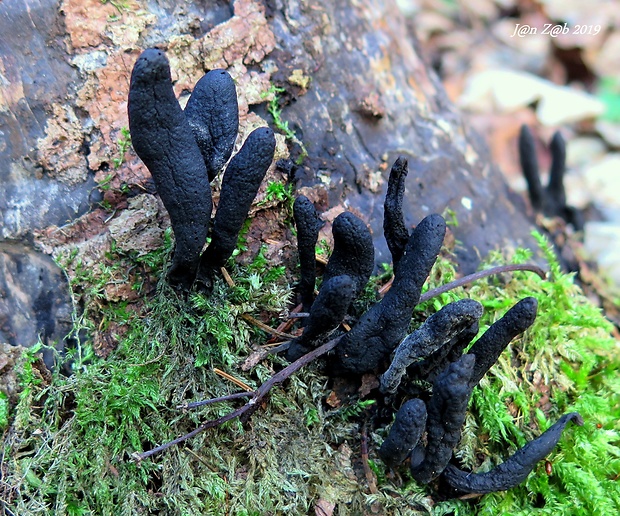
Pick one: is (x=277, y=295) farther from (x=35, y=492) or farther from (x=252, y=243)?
(x=35, y=492)

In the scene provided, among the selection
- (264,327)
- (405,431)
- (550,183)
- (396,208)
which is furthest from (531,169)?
(405,431)

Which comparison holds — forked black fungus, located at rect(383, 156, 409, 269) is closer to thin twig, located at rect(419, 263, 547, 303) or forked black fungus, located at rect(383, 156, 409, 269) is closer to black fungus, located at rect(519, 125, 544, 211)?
thin twig, located at rect(419, 263, 547, 303)

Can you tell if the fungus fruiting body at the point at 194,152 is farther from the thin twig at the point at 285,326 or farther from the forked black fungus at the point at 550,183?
the forked black fungus at the point at 550,183

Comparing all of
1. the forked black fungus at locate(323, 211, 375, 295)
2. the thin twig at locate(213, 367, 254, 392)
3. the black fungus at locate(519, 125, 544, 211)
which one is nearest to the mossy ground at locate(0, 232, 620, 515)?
the thin twig at locate(213, 367, 254, 392)

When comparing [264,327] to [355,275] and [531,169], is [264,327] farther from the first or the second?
[531,169]

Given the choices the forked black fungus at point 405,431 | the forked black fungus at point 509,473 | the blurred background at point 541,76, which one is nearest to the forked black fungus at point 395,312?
the forked black fungus at point 405,431

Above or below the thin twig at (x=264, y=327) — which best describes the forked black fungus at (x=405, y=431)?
below
